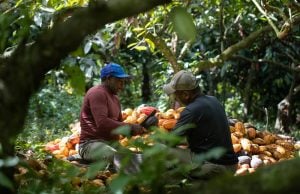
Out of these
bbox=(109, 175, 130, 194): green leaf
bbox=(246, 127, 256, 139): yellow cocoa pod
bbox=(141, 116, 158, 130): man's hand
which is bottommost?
bbox=(246, 127, 256, 139): yellow cocoa pod

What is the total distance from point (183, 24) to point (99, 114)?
3210mm

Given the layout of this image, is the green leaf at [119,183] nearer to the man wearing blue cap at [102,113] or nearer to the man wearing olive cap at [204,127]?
the man wearing olive cap at [204,127]

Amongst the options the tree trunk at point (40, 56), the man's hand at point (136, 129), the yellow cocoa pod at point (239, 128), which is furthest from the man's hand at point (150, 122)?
the tree trunk at point (40, 56)

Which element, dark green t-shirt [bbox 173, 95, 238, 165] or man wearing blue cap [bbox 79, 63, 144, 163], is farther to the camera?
man wearing blue cap [bbox 79, 63, 144, 163]

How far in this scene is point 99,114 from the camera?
438 cm

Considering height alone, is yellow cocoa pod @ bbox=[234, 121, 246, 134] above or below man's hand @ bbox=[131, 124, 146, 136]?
below

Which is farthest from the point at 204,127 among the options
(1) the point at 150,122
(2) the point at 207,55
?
(2) the point at 207,55

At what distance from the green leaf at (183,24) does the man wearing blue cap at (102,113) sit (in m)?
3.08

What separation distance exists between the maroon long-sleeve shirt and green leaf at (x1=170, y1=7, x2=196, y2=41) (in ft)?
10.2

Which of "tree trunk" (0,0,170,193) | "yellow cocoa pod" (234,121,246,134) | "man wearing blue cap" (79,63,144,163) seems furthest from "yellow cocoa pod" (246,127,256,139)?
"tree trunk" (0,0,170,193)

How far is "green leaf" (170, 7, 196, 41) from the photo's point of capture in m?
1.20

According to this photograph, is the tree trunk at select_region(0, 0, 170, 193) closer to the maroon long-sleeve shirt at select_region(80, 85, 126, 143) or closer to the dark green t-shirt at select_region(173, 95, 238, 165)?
the dark green t-shirt at select_region(173, 95, 238, 165)

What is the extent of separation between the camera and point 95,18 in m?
1.26

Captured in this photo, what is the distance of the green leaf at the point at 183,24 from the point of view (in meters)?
1.20
